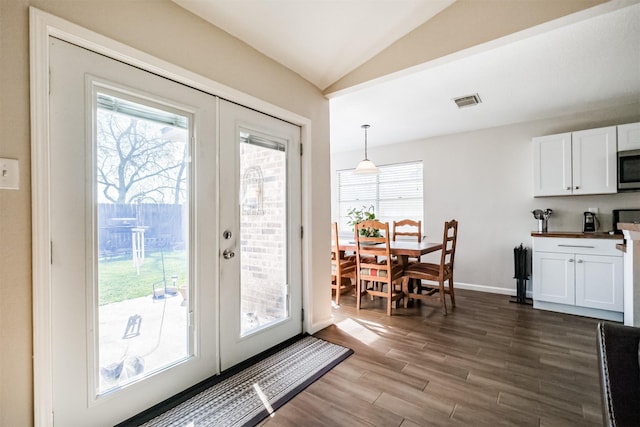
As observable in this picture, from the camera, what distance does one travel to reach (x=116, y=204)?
1.57 meters

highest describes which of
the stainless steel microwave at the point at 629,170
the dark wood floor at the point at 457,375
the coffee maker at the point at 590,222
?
the stainless steel microwave at the point at 629,170

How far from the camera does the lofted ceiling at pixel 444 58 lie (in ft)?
6.41

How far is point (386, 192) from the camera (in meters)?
5.36

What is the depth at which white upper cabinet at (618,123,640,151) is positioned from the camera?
313cm

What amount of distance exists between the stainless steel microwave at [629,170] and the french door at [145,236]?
3.89 meters

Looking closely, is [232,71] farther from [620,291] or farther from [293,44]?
[620,291]

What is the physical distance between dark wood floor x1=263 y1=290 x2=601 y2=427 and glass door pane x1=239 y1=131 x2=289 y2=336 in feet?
2.21

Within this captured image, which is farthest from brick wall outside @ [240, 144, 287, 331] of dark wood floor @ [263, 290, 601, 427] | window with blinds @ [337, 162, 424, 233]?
window with blinds @ [337, 162, 424, 233]

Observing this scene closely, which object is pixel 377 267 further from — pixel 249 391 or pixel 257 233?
pixel 249 391

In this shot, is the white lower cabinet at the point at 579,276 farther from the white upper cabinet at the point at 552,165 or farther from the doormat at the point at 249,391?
the doormat at the point at 249,391

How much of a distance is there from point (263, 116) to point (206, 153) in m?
0.66

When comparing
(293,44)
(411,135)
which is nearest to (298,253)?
(293,44)

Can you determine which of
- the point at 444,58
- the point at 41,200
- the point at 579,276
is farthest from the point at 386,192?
the point at 41,200

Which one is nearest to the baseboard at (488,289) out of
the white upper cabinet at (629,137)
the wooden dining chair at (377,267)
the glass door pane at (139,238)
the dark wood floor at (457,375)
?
the dark wood floor at (457,375)
